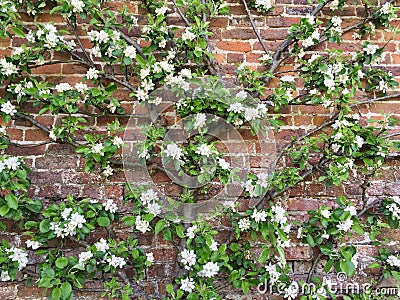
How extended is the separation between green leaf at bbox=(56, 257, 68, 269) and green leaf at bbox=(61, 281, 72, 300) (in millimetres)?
63

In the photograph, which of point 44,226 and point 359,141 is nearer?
point 44,226

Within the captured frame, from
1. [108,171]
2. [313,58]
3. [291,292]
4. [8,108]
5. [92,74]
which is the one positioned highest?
[313,58]

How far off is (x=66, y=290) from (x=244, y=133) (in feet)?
3.13

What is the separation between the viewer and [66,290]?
5.39 ft

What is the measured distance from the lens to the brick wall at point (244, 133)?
1.86 meters

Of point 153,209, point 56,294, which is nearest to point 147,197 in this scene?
point 153,209

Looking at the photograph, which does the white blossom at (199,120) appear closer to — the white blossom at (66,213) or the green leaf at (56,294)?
the white blossom at (66,213)

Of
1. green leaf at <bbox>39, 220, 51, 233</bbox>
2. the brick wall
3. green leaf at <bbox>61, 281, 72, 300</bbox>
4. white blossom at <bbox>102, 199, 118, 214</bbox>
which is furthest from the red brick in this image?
green leaf at <bbox>61, 281, 72, 300</bbox>

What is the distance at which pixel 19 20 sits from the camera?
199 centimetres

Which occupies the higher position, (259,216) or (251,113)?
(251,113)

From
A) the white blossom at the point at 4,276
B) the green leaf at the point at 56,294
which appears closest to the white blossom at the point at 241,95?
the green leaf at the point at 56,294

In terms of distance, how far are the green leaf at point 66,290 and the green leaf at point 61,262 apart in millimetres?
63

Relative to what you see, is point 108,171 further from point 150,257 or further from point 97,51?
point 97,51

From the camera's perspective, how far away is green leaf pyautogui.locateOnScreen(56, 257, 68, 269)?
5.48ft
